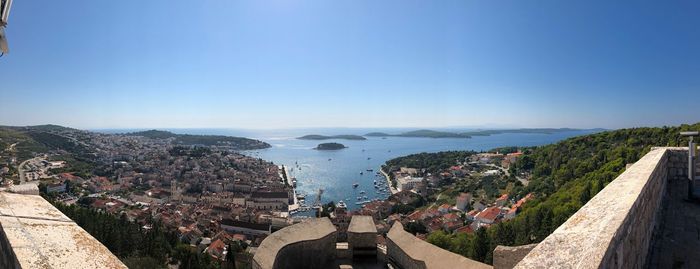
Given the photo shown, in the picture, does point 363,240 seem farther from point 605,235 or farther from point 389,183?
point 389,183

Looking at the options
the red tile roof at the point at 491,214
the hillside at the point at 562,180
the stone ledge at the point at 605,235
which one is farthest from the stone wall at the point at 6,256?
the red tile roof at the point at 491,214

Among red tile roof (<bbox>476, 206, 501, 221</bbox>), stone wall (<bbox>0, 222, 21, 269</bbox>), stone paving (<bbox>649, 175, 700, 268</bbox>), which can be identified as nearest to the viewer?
stone wall (<bbox>0, 222, 21, 269</bbox>)

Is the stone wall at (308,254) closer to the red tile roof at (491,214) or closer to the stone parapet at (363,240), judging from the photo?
the stone parapet at (363,240)

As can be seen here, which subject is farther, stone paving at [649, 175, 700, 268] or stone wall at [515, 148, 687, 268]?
stone paving at [649, 175, 700, 268]

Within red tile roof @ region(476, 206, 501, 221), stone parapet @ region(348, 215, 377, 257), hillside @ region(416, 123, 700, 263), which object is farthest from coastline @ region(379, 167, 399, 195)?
stone parapet @ region(348, 215, 377, 257)

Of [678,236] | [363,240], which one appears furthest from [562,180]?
[678,236]

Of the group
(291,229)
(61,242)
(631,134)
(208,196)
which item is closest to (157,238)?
(291,229)

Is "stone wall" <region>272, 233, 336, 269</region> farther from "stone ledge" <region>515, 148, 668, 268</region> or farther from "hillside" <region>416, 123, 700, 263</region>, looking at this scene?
"hillside" <region>416, 123, 700, 263</region>
